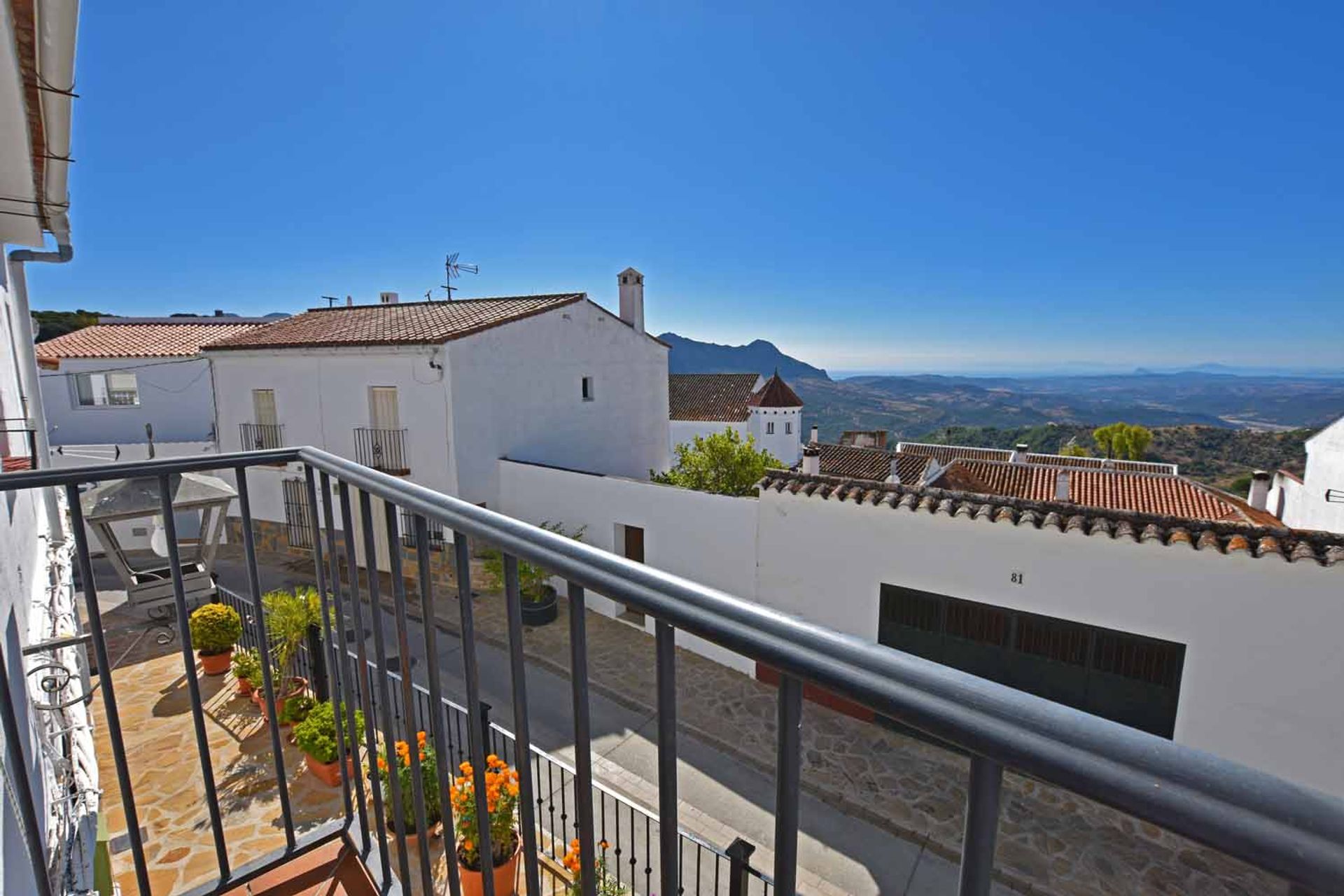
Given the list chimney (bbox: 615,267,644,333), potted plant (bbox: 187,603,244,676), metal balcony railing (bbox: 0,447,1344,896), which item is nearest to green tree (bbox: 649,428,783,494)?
chimney (bbox: 615,267,644,333)

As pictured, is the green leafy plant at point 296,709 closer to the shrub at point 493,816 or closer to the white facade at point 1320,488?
the shrub at point 493,816

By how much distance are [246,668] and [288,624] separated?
2.19 feet

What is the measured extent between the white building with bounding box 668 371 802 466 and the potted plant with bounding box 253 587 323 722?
18.8 m

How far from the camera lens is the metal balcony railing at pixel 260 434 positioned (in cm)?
1312

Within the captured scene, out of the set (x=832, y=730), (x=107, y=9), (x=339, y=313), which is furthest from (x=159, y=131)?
(x=832, y=730)

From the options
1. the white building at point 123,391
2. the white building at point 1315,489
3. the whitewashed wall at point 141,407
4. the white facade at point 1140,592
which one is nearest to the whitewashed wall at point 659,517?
the white facade at point 1140,592

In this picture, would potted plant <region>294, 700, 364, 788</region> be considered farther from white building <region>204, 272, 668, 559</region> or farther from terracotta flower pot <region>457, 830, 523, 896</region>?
white building <region>204, 272, 668, 559</region>

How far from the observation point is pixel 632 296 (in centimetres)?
1538

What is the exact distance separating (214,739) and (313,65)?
7.67 metres

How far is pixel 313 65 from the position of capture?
7.60m

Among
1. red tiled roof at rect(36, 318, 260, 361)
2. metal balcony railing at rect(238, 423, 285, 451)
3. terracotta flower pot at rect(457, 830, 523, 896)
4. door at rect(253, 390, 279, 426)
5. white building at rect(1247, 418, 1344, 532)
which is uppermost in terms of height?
red tiled roof at rect(36, 318, 260, 361)

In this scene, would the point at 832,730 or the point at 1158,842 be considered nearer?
the point at 1158,842

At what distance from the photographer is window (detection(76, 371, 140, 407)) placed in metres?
15.9

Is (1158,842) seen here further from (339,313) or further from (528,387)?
(339,313)
